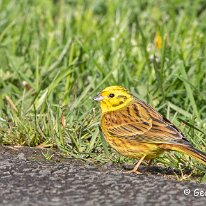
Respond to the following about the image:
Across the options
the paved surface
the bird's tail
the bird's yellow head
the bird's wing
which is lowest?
the paved surface

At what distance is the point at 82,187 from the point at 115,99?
1.17 meters

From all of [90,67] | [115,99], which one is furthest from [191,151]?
[90,67]

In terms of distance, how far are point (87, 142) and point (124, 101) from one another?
371 mm

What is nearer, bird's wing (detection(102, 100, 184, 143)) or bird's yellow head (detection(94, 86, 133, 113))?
Answer: bird's wing (detection(102, 100, 184, 143))

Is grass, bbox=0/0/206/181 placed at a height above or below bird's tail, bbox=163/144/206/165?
above

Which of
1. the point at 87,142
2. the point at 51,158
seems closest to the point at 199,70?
the point at 87,142

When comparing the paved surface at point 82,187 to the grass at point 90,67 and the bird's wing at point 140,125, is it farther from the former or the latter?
the grass at point 90,67

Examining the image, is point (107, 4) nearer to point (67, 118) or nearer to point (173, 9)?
point (173, 9)

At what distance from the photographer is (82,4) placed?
28.3 ft

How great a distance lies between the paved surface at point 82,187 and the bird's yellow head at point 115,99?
0.65m

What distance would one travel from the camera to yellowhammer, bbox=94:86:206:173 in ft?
16.0

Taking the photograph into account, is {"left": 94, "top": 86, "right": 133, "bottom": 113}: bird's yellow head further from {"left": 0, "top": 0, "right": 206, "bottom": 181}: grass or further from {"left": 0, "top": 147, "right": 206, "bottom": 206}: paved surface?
{"left": 0, "top": 147, "right": 206, "bottom": 206}: paved surface

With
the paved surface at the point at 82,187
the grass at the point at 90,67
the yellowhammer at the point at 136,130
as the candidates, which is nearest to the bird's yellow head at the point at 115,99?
the yellowhammer at the point at 136,130

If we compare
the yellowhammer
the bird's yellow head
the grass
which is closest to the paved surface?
the yellowhammer
